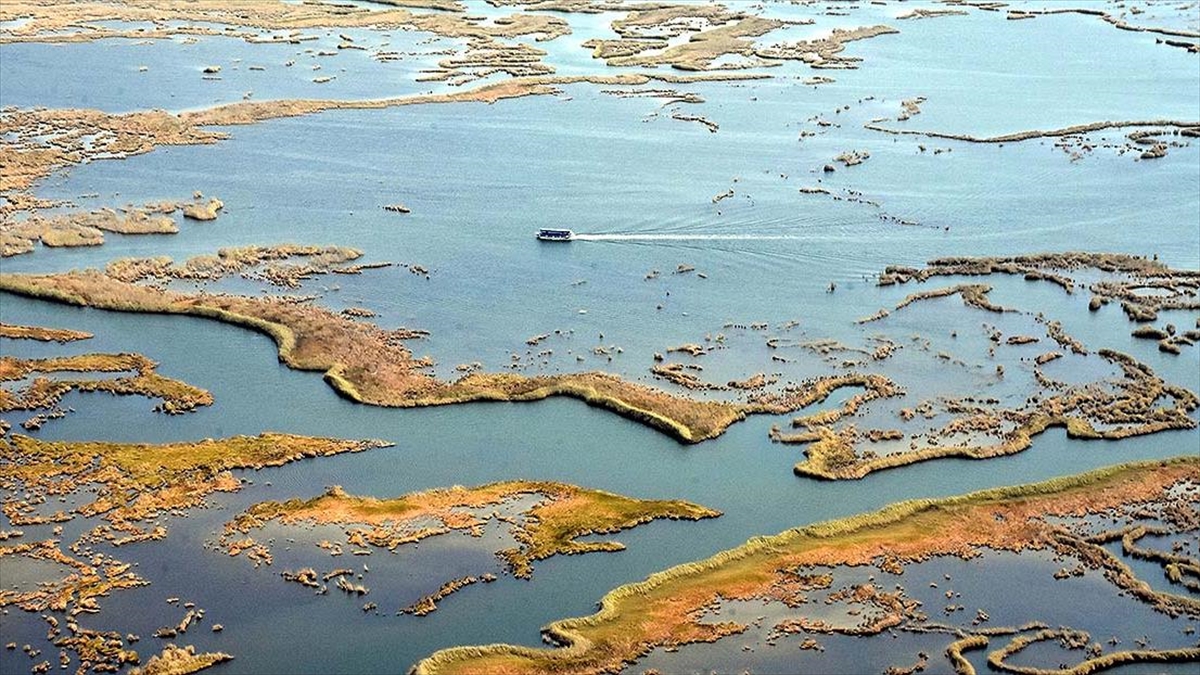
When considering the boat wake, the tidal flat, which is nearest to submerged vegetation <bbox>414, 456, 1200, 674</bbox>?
the tidal flat

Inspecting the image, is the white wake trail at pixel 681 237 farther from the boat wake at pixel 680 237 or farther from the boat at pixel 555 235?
the boat at pixel 555 235

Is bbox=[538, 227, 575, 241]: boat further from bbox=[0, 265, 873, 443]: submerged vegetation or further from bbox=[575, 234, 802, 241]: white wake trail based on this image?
bbox=[0, 265, 873, 443]: submerged vegetation

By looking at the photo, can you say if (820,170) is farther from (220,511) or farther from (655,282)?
(220,511)

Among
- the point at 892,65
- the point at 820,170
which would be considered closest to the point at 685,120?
the point at 820,170

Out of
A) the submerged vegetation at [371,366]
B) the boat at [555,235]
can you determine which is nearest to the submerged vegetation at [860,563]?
the submerged vegetation at [371,366]

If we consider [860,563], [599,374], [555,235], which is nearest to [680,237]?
[555,235]

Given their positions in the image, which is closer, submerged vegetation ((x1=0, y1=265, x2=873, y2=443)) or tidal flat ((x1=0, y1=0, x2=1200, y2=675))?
tidal flat ((x1=0, y1=0, x2=1200, y2=675))
